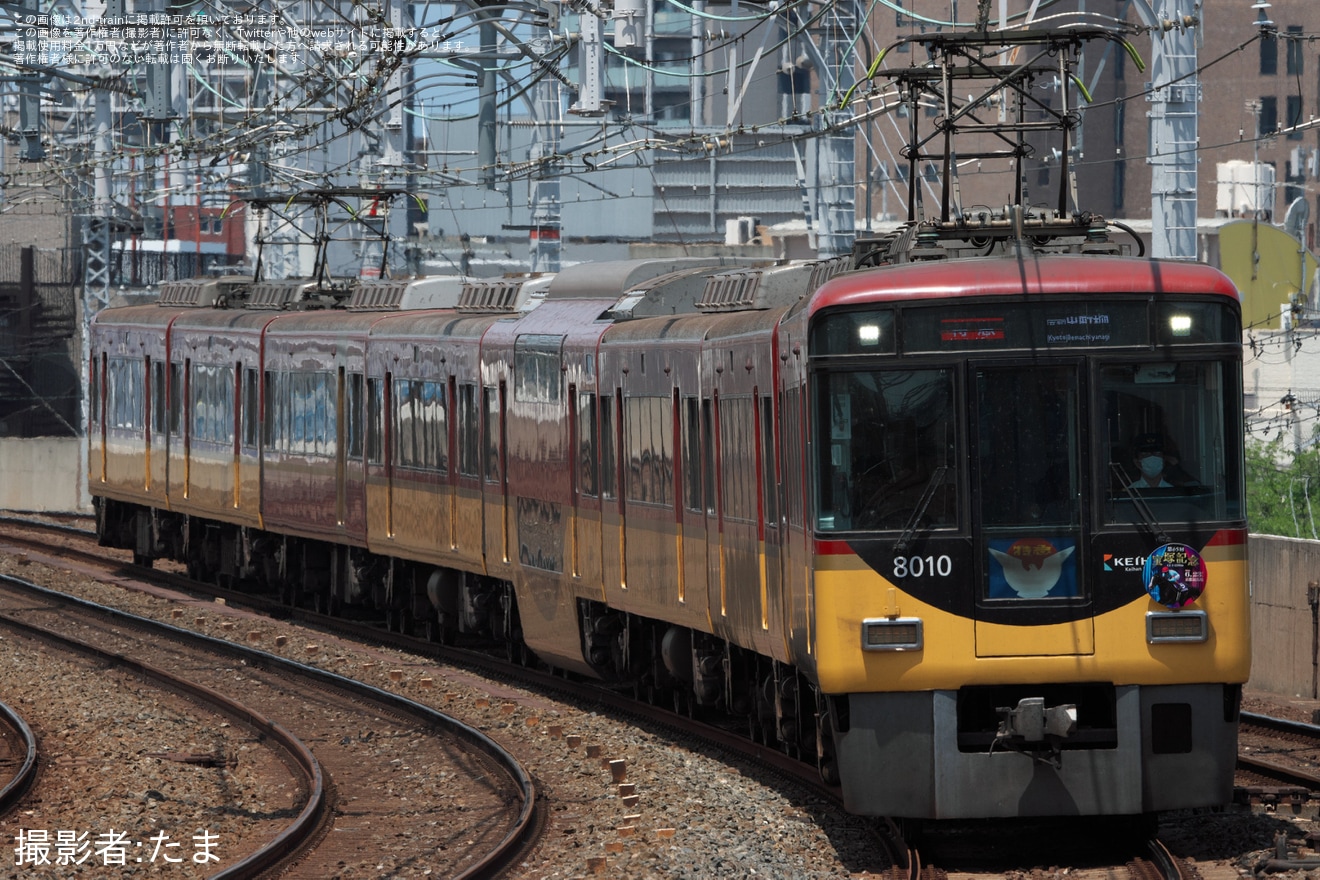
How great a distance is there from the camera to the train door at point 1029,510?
983 centimetres

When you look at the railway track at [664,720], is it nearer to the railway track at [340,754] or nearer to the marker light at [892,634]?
the marker light at [892,634]

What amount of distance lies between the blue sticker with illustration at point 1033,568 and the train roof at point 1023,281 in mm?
1067

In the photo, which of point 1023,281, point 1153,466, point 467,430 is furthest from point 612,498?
point 1153,466

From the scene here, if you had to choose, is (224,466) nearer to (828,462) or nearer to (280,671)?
(280,671)

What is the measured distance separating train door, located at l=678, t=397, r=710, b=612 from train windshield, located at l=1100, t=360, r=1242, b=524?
3.59 meters

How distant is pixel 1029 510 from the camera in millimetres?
9930

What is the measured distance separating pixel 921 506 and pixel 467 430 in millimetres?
8714

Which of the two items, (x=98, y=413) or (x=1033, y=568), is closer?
(x=1033, y=568)

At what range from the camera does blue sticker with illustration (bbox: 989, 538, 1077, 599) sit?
388 inches

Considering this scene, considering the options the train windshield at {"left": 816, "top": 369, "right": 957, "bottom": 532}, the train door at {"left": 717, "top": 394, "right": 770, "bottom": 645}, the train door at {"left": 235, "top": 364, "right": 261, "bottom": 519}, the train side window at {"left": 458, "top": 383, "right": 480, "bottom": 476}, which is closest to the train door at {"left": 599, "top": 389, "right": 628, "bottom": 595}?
the train door at {"left": 717, "top": 394, "right": 770, "bottom": 645}

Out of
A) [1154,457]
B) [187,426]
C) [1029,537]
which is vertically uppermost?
[1154,457]

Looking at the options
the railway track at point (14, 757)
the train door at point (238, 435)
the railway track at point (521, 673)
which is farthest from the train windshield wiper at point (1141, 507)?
the train door at point (238, 435)

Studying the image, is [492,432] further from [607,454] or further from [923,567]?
[923,567]

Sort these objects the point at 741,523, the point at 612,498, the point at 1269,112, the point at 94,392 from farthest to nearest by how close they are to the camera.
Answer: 1. the point at 1269,112
2. the point at 94,392
3. the point at 612,498
4. the point at 741,523
